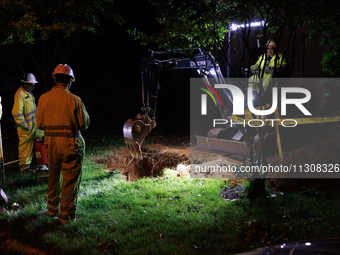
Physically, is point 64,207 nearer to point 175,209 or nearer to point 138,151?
point 175,209

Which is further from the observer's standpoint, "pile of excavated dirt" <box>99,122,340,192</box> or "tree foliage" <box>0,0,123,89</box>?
"tree foliage" <box>0,0,123,89</box>

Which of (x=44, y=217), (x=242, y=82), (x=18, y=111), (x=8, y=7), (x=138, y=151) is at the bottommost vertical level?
(x=44, y=217)

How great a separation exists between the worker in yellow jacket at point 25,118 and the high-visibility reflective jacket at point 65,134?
2808 millimetres

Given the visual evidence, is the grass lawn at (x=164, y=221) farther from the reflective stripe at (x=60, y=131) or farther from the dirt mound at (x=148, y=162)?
the dirt mound at (x=148, y=162)

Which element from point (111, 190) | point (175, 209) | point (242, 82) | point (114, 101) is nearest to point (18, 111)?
point (111, 190)

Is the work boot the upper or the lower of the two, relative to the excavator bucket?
lower

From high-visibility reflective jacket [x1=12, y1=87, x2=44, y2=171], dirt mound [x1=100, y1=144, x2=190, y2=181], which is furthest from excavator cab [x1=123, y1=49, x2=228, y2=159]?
high-visibility reflective jacket [x1=12, y1=87, x2=44, y2=171]

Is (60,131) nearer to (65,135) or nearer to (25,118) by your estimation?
(65,135)

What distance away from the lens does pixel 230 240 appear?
375 centimetres

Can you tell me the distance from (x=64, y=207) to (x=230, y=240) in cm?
259

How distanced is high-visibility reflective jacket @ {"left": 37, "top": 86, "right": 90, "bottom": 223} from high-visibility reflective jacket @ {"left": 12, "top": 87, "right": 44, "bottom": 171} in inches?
110

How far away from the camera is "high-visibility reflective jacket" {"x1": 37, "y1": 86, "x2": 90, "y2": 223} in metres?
4.33

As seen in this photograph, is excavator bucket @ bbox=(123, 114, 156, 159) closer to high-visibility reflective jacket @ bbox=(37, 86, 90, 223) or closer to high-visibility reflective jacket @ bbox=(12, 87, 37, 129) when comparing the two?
high-visibility reflective jacket @ bbox=(12, 87, 37, 129)

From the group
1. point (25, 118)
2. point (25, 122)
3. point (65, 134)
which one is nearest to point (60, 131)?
point (65, 134)
